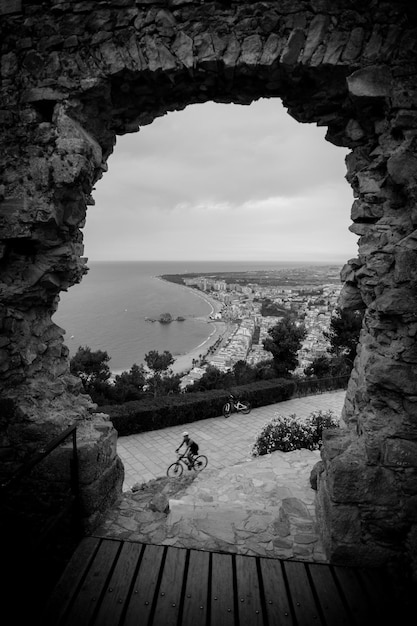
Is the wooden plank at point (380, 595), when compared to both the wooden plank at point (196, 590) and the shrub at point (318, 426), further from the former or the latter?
the shrub at point (318, 426)

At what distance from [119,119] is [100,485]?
12.3ft

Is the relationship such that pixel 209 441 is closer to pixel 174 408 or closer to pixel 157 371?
pixel 174 408

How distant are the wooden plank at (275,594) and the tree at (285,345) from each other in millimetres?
13638

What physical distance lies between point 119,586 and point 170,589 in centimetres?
37

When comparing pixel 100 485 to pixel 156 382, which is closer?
pixel 100 485

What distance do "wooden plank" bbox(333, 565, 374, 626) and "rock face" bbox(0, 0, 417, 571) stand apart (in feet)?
0.47

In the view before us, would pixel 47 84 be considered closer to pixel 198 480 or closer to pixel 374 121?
pixel 374 121

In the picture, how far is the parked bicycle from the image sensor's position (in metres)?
11.7

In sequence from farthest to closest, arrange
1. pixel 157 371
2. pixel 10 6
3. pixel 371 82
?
pixel 157 371, pixel 10 6, pixel 371 82

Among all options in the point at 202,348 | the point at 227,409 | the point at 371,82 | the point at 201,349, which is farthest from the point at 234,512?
the point at 202,348

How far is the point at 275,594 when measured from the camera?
97.7 inches

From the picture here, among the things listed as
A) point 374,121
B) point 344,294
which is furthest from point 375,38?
point 344,294

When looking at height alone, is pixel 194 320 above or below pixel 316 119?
below

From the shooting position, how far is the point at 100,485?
10.8 ft
